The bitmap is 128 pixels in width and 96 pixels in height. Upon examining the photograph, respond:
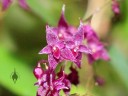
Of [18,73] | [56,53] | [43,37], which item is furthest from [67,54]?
[43,37]

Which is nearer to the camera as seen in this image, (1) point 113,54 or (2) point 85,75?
(2) point 85,75

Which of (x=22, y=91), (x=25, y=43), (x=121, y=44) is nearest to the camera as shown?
(x=22, y=91)

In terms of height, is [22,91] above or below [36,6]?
below

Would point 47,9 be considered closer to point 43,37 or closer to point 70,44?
point 43,37

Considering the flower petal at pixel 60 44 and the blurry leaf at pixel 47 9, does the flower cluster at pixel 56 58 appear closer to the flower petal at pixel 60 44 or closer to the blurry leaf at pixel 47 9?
the flower petal at pixel 60 44

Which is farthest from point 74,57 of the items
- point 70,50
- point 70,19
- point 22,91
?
point 70,19

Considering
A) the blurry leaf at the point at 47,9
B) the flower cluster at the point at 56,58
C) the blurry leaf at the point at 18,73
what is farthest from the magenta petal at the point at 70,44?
the blurry leaf at the point at 47,9

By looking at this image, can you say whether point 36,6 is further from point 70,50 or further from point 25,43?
point 70,50
